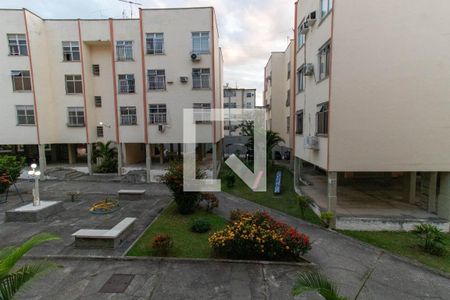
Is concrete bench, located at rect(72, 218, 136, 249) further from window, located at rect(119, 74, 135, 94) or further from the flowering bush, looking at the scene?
window, located at rect(119, 74, 135, 94)

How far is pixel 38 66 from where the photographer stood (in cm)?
1964

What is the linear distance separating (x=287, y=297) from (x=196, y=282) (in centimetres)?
242

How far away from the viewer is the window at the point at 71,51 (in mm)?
20172

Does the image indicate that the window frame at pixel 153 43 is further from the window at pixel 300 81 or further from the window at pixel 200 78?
the window at pixel 300 81

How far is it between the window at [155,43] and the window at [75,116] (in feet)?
27.7

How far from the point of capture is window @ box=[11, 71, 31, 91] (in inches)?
767

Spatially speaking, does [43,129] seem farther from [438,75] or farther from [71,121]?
[438,75]

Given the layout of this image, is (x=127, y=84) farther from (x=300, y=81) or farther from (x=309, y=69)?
(x=309, y=69)

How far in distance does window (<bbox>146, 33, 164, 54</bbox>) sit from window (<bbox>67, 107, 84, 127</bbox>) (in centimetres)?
843

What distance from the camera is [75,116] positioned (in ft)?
69.2

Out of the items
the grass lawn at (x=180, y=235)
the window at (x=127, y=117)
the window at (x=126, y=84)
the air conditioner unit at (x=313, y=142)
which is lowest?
the grass lawn at (x=180, y=235)

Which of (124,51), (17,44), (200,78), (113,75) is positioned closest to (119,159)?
(113,75)

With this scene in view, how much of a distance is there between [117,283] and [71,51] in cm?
2111

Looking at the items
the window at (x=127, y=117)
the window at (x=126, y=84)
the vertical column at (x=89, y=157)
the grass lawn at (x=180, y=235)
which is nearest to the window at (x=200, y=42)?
the window at (x=126, y=84)
